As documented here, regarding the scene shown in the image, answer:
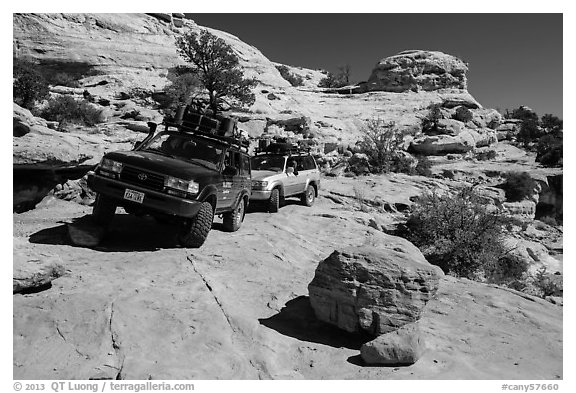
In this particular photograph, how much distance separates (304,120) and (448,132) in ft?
46.0

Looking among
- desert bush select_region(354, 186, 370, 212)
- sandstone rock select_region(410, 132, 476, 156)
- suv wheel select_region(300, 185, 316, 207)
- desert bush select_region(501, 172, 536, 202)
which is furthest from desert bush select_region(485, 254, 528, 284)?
sandstone rock select_region(410, 132, 476, 156)

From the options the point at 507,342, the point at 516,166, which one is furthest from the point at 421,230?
the point at 516,166

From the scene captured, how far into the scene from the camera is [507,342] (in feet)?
16.0

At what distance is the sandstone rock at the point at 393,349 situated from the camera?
402 cm

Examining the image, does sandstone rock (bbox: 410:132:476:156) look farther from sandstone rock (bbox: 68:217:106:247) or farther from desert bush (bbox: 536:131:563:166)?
sandstone rock (bbox: 68:217:106:247)

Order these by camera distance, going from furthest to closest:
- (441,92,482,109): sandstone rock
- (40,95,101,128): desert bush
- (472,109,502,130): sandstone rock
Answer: (441,92,482,109): sandstone rock
(472,109,502,130): sandstone rock
(40,95,101,128): desert bush

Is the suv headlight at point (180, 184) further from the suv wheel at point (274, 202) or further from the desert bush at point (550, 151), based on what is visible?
the desert bush at point (550, 151)

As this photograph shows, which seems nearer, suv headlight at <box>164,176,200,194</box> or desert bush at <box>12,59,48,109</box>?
suv headlight at <box>164,176,200,194</box>

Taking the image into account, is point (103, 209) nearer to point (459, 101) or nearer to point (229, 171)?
point (229, 171)

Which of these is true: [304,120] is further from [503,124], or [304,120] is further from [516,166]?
[503,124]

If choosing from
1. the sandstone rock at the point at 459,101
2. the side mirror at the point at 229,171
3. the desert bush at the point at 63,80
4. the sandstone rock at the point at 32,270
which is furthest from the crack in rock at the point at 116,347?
the sandstone rock at the point at 459,101

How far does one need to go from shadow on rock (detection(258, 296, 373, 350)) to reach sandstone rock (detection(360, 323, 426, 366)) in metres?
0.36

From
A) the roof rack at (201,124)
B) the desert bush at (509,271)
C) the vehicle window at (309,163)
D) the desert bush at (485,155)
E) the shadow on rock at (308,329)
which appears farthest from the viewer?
the desert bush at (485,155)

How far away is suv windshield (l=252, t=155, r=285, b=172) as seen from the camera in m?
12.3
